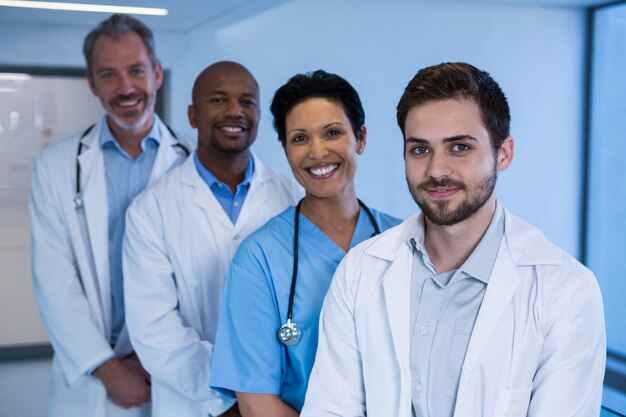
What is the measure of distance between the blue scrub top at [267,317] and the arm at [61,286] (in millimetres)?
573

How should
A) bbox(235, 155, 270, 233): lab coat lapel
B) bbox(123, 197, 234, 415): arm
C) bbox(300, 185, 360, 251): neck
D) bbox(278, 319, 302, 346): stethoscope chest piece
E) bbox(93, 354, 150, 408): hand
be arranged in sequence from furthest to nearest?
bbox(93, 354, 150, 408): hand
bbox(235, 155, 270, 233): lab coat lapel
bbox(123, 197, 234, 415): arm
bbox(300, 185, 360, 251): neck
bbox(278, 319, 302, 346): stethoscope chest piece

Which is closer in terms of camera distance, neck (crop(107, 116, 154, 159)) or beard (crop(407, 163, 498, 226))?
beard (crop(407, 163, 498, 226))

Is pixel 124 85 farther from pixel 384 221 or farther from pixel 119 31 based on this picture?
pixel 384 221

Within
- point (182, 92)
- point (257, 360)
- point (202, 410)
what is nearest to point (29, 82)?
point (182, 92)

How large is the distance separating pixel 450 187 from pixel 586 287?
265mm

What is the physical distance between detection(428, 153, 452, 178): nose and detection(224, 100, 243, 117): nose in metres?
0.74

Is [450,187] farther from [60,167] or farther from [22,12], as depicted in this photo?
[22,12]

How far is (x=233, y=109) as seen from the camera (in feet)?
6.34

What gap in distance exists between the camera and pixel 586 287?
123 cm

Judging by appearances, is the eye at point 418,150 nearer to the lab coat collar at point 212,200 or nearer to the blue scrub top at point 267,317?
the blue scrub top at point 267,317

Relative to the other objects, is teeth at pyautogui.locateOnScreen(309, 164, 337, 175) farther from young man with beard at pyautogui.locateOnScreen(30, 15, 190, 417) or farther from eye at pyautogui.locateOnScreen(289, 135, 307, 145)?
young man with beard at pyautogui.locateOnScreen(30, 15, 190, 417)

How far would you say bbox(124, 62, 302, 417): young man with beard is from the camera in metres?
1.84

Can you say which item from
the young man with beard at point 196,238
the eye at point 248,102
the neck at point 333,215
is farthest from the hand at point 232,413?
the eye at point 248,102

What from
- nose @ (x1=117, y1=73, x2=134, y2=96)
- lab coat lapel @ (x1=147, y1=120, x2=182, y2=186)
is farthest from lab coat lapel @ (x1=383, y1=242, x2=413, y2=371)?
nose @ (x1=117, y1=73, x2=134, y2=96)
